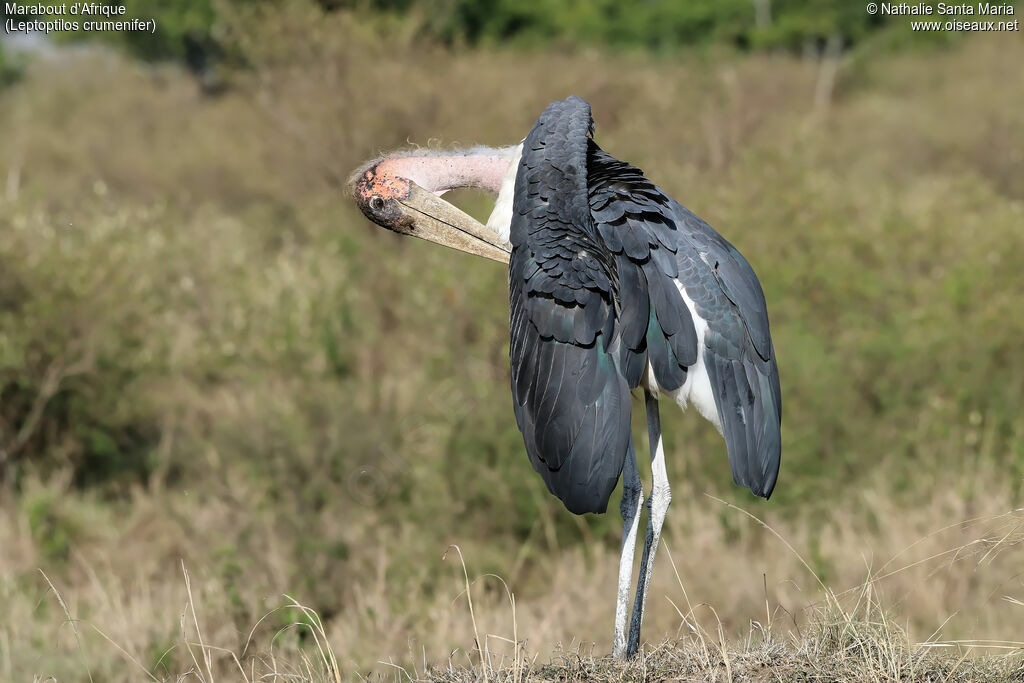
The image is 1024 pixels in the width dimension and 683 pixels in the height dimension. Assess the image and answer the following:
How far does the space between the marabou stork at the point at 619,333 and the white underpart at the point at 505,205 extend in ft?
0.88

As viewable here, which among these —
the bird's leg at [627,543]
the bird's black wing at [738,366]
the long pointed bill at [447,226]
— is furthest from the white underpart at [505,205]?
the bird's leg at [627,543]

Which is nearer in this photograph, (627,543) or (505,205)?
(627,543)

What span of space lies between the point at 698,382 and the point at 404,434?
375 centimetres

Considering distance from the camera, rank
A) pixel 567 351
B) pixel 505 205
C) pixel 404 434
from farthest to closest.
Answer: pixel 404 434, pixel 505 205, pixel 567 351

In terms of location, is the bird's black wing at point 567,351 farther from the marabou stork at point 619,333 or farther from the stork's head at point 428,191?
the stork's head at point 428,191

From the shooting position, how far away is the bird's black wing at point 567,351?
2.77 metres

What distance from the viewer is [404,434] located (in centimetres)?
649

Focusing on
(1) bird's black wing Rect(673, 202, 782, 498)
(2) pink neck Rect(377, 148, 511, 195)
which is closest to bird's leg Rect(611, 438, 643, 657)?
(1) bird's black wing Rect(673, 202, 782, 498)

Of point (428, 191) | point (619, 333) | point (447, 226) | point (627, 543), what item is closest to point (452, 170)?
point (428, 191)

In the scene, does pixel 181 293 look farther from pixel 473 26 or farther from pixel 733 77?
pixel 473 26

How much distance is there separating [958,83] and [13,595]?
16.3 meters

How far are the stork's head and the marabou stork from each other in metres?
0.38

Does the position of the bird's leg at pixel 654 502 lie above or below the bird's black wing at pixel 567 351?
below

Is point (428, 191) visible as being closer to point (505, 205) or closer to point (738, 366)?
point (505, 205)
